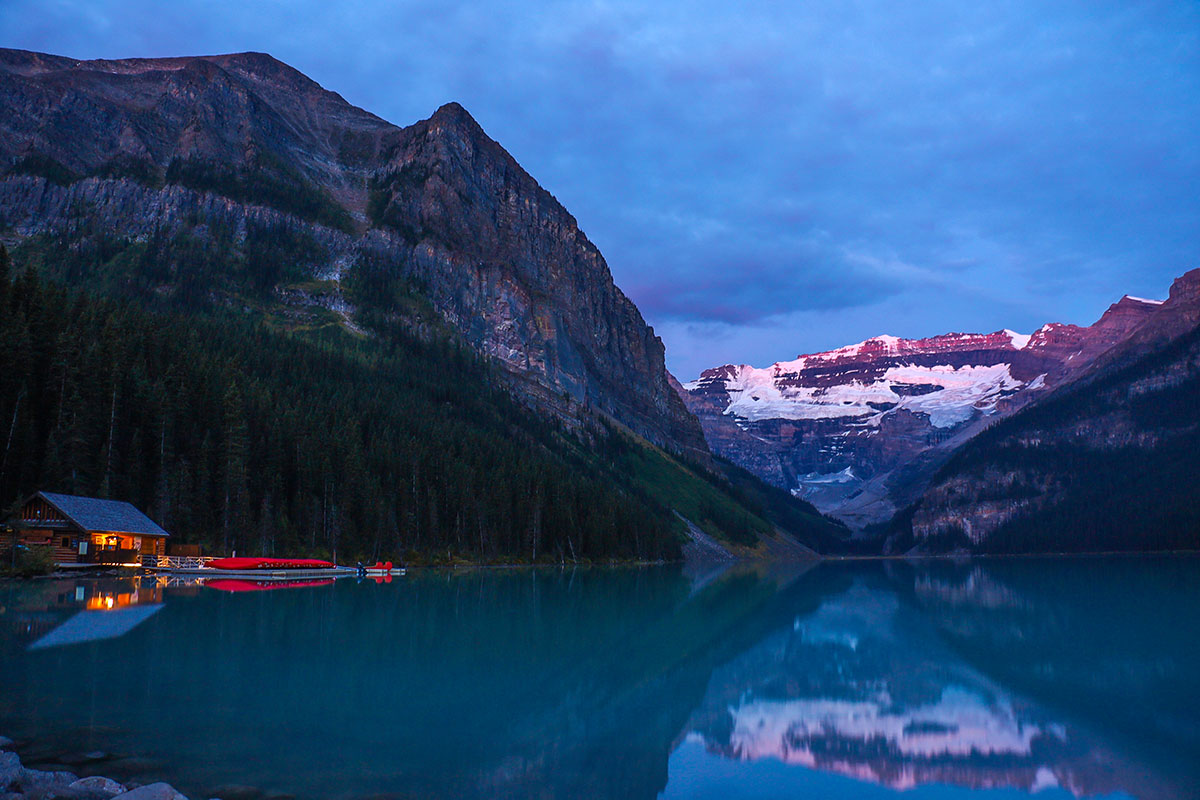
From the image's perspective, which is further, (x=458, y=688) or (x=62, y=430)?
(x=62, y=430)

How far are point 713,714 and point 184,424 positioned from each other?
69980 mm

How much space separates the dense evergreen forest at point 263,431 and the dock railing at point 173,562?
21.7 feet

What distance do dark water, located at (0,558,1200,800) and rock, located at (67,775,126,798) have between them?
1.26 m

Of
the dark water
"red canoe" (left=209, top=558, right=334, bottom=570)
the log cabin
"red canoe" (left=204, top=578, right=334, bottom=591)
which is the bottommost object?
the dark water

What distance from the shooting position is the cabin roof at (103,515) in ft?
180

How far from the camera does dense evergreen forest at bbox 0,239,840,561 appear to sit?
64375 millimetres

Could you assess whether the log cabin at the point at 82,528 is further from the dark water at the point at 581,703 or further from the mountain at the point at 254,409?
the dark water at the point at 581,703

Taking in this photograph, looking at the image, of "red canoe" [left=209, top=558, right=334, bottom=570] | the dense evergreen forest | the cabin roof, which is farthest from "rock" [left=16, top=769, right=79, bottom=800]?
the dense evergreen forest

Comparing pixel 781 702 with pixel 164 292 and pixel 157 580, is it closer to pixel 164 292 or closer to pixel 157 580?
pixel 157 580

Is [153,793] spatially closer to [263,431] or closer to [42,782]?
[42,782]

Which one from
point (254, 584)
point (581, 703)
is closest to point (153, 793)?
point (581, 703)

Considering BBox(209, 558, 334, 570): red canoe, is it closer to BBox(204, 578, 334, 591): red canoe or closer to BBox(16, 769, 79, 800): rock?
BBox(204, 578, 334, 591): red canoe

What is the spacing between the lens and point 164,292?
163m

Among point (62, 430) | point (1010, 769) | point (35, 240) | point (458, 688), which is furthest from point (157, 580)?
point (35, 240)
